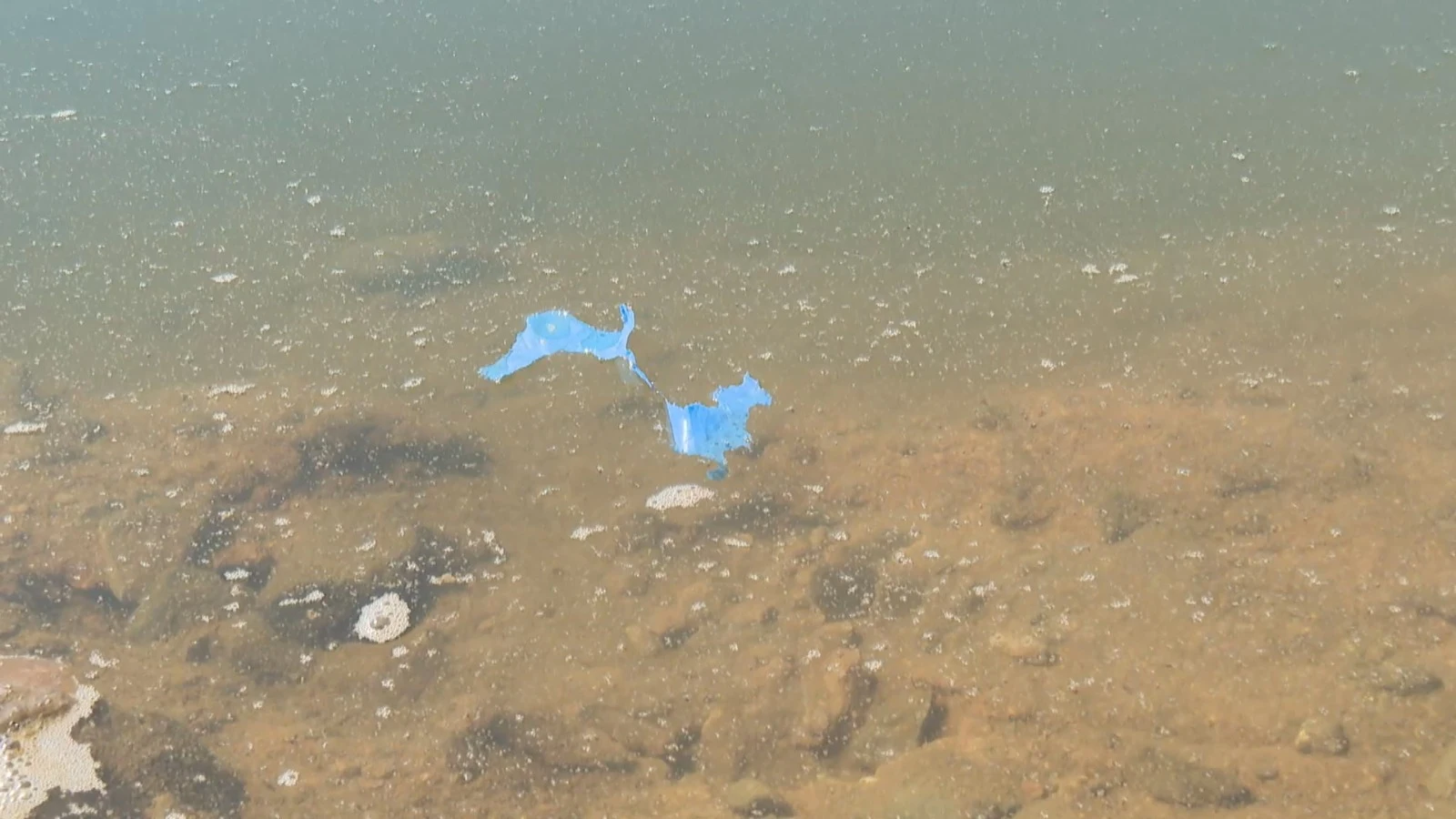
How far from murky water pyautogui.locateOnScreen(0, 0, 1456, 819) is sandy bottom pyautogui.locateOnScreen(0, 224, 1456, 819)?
0.02 m

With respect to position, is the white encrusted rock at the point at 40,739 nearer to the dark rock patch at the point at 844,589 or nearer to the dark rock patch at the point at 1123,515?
the dark rock patch at the point at 844,589

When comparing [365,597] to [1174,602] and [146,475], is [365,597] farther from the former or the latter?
[1174,602]

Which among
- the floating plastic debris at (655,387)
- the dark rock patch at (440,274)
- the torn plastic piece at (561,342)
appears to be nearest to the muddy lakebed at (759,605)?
the floating plastic debris at (655,387)

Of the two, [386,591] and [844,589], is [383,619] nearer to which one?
[386,591]

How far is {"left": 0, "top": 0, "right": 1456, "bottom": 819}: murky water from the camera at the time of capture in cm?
338

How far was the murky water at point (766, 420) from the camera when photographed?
3379 millimetres

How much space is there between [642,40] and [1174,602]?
6.36 meters

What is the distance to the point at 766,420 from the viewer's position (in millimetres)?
4828

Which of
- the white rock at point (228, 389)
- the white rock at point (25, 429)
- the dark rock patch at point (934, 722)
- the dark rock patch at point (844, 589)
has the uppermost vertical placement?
the white rock at point (228, 389)

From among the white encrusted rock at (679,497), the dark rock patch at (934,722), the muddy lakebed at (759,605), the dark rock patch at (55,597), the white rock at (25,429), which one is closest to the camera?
the muddy lakebed at (759,605)

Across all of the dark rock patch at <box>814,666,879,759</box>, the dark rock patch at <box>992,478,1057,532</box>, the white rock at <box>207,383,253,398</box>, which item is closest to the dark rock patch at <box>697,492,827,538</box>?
the dark rock patch at <box>992,478,1057,532</box>

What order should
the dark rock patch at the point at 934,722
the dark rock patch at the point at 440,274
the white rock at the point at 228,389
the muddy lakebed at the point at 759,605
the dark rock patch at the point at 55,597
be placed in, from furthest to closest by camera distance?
the dark rock patch at the point at 440,274, the white rock at the point at 228,389, the dark rock patch at the point at 55,597, the dark rock patch at the point at 934,722, the muddy lakebed at the point at 759,605

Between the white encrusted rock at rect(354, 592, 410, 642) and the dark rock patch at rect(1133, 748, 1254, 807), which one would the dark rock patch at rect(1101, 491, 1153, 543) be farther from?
the white encrusted rock at rect(354, 592, 410, 642)

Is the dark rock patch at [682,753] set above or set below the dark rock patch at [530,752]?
below
